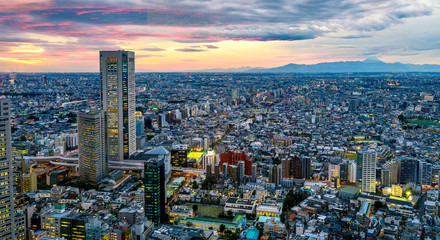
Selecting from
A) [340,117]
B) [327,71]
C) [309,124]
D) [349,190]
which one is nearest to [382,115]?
[340,117]

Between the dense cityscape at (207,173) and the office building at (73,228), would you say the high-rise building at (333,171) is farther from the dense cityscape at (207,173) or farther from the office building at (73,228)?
the office building at (73,228)

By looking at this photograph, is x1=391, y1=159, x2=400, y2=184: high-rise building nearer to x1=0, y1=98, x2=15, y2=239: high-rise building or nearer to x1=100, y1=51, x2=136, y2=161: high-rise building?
x1=100, y1=51, x2=136, y2=161: high-rise building

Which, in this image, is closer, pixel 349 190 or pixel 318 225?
pixel 318 225

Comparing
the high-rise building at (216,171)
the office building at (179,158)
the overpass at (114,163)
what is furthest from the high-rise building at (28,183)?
the high-rise building at (216,171)

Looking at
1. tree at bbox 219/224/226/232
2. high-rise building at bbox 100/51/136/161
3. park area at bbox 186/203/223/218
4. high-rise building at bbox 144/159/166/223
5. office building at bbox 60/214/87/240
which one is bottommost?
park area at bbox 186/203/223/218

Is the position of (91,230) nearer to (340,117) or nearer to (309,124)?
(309,124)

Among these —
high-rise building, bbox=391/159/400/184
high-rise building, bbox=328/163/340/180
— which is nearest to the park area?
high-rise building, bbox=328/163/340/180

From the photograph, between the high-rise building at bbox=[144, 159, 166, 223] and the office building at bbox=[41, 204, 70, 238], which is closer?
the office building at bbox=[41, 204, 70, 238]
